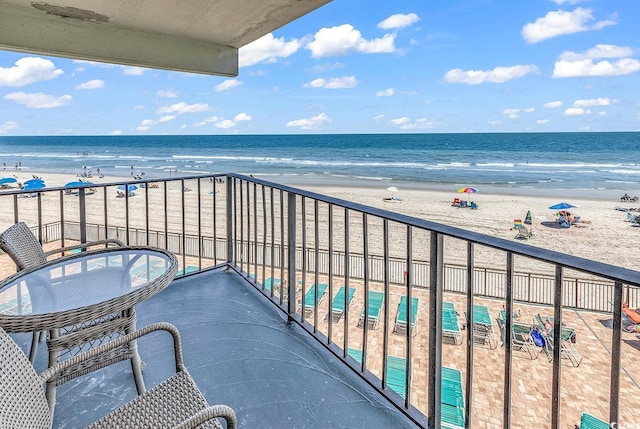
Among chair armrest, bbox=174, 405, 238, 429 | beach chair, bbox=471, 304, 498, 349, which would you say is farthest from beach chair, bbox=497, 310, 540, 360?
chair armrest, bbox=174, 405, 238, 429

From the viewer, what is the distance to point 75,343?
1.48m

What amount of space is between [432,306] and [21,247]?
189cm

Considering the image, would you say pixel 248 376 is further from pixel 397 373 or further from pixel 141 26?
pixel 397 373

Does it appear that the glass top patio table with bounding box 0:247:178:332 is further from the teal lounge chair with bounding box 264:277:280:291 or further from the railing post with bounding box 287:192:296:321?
the teal lounge chair with bounding box 264:277:280:291

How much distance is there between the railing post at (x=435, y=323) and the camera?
4.02ft

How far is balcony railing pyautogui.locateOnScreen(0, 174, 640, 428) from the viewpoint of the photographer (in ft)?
3.58

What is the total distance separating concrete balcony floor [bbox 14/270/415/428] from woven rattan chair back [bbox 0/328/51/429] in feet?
2.32

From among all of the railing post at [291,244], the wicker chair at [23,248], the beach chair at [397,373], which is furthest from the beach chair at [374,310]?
the wicker chair at [23,248]

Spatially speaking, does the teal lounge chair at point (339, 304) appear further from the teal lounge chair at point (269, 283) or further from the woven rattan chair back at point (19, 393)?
the woven rattan chair back at point (19, 393)

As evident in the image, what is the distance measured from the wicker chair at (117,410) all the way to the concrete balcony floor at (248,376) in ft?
1.74

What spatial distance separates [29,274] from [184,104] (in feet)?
118

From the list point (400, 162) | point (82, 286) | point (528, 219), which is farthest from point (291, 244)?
point (400, 162)

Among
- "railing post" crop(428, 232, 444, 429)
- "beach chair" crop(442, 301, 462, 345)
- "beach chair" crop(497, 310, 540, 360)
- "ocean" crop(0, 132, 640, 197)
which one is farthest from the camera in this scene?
"ocean" crop(0, 132, 640, 197)

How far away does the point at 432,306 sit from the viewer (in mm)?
1270
